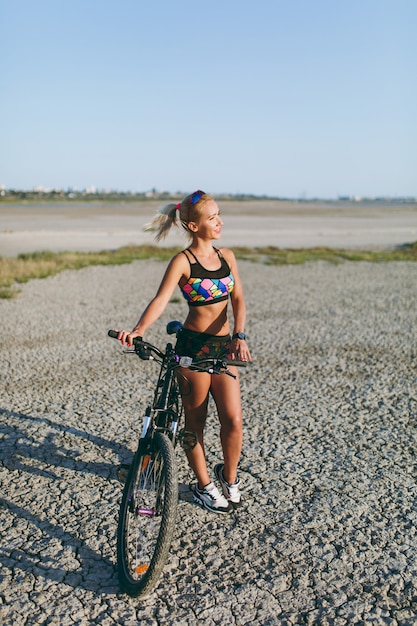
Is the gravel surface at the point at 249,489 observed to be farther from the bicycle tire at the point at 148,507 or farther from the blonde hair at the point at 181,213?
the blonde hair at the point at 181,213

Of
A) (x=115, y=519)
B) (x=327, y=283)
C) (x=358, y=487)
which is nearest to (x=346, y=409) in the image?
(x=358, y=487)

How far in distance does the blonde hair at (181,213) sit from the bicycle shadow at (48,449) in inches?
75.6

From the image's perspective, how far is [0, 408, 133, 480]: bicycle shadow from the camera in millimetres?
4262

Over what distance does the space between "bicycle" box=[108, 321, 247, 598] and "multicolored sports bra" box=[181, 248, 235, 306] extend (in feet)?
1.33

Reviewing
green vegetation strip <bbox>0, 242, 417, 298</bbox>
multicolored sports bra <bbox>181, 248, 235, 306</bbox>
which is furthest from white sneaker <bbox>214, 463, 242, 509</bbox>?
green vegetation strip <bbox>0, 242, 417, 298</bbox>

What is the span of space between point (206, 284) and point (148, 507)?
127 cm

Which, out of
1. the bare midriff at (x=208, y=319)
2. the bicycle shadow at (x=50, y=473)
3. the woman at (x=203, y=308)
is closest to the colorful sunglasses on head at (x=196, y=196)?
the woman at (x=203, y=308)

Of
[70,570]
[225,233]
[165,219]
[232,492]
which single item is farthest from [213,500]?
[225,233]

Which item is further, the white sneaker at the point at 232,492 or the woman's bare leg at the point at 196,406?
the white sneaker at the point at 232,492

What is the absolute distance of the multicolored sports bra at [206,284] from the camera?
3271 mm

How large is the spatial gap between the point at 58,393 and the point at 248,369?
7.68 ft

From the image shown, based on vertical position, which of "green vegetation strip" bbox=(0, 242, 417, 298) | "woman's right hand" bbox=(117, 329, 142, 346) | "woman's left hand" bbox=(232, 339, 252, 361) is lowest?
"green vegetation strip" bbox=(0, 242, 417, 298)

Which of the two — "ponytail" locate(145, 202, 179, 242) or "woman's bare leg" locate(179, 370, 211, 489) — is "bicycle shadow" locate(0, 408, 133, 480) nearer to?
"woman's bare leg" locate(179, 370, 211, 489)

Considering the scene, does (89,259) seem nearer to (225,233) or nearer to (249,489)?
(249,489)
